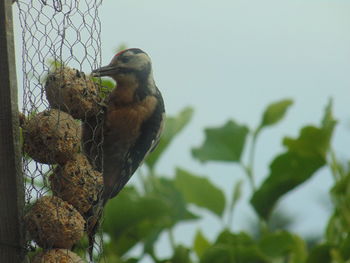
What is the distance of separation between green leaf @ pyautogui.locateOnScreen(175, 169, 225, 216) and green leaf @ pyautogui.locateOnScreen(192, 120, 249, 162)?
0.29 feet

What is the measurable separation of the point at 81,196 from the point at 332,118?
1.69 m

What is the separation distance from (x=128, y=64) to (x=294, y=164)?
91cm

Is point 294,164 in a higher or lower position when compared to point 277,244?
higher

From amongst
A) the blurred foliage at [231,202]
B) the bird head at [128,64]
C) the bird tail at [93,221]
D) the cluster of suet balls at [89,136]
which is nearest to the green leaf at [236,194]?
the blurred foliage at [231,202]

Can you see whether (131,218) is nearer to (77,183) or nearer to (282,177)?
(282,177)

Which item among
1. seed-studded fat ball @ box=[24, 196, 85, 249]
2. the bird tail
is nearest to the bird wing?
the bird tail

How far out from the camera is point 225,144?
11.9 ft

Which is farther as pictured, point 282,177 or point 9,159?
point 282,177

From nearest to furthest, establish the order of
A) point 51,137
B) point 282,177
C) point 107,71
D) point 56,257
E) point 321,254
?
point 56,257
point 51,137
point 107,71
point 321,254
point 282,177

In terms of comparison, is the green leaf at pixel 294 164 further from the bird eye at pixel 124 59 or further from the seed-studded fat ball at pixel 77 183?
the seed-studded fat ball at pixel 77 183

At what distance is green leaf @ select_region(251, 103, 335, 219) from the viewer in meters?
3.52

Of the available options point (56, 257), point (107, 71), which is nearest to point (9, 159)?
point (56, 257)

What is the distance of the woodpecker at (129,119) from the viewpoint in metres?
2.94

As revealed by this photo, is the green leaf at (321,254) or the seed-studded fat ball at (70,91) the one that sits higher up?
the seed-studded fat ball at (70,91)
